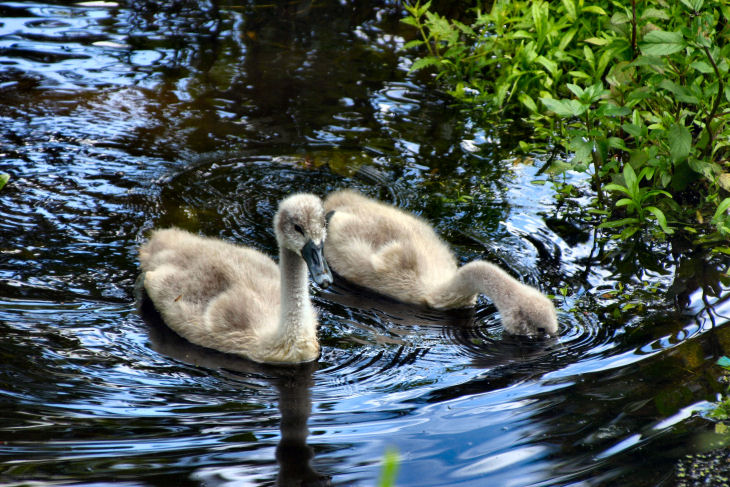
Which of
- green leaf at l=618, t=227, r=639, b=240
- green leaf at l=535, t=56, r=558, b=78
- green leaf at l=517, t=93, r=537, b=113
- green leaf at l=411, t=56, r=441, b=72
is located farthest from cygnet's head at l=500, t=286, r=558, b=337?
green leaf at l=411, t=56, r=441, b=72

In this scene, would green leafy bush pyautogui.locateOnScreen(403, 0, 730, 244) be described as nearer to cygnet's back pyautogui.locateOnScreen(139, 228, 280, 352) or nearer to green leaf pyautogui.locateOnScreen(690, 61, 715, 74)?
green leaf pyautogui.locateOnScreen(690, 61, 715, 74)

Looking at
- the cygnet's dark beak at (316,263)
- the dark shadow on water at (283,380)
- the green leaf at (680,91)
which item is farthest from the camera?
the green leaf at (680,91)

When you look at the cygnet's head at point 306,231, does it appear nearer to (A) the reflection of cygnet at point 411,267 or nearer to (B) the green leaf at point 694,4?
(A) the reflection of cygnet at point 411,267

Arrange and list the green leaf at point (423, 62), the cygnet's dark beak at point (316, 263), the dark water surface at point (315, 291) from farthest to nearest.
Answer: the green leaf at point (423, 62)
the cygnet's dark beak at point (316, 263)
the dark water surface at point (315, 291)

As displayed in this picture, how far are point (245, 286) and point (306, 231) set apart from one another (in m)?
0.86

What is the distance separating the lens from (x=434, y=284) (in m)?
6.14

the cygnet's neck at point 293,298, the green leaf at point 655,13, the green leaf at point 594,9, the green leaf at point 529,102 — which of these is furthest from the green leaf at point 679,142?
the cygnet's neck at point 293,298

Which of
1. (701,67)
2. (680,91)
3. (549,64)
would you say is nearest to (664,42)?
(701,67)

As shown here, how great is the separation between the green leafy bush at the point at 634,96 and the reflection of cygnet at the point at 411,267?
47.4 inches

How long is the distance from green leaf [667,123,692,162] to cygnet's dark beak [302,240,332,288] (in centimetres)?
279

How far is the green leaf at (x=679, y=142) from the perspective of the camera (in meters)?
6.14

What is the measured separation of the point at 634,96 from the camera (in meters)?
6.34

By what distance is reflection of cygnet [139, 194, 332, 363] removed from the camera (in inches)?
200

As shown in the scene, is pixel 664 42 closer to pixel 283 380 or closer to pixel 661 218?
pixel 661 218
